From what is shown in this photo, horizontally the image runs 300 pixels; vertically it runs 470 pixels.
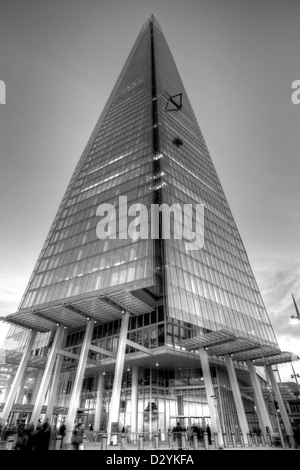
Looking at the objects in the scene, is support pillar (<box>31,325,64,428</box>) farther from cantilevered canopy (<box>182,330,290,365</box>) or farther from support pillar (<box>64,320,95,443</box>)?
cantilevered canopy (<box>182,330,290,365</box>)

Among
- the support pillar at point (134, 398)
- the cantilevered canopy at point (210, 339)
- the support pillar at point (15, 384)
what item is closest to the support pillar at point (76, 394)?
the support pillar at point (15, 384)

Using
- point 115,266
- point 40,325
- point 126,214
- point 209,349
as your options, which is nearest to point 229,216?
point 126,214

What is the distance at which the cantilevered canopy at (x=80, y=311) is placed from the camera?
31.8 meters

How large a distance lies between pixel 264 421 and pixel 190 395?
9.01m

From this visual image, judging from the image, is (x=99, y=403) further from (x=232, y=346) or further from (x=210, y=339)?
(x=232, y=346)

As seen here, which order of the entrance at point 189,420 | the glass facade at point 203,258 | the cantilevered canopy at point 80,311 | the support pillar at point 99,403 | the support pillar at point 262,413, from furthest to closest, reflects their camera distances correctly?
the glass facade at point 203,258
the support pillar at point 99,403
the entrance at point 189,420
the support pillar at point 262,413
the cantilevered canopy at point 80,311

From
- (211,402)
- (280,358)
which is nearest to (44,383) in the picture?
(211,402)

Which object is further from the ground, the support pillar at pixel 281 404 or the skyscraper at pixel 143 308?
the skyscraper at pixel 143 308

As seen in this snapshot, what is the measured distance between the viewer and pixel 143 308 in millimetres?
34750

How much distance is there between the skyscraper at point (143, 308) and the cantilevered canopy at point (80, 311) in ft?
0.63

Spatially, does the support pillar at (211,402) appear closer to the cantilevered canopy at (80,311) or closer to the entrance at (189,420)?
the entrance at (189,420)

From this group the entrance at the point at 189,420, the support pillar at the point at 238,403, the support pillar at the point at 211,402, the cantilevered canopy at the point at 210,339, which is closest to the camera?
the support pillar at the point at 211,402

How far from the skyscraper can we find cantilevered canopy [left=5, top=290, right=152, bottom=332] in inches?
7.6

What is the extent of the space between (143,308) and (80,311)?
7.52m
